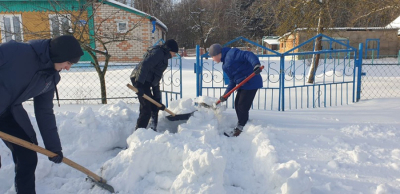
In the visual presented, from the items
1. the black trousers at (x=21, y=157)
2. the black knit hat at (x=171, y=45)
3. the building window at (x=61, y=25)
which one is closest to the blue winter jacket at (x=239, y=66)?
the black knit hat at (x=171, y=45)

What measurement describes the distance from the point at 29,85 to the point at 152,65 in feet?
5.59

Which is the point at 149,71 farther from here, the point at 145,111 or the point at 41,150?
the point at 41,150

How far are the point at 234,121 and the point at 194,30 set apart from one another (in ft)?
87.3

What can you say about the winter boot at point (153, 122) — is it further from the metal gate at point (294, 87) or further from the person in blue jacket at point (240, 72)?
the metal gate at point (294, 87)

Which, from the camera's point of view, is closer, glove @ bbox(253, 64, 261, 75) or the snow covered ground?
the snow covered ground

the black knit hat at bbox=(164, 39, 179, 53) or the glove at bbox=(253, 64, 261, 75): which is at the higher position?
the black knit hat at bbox=(164, 39, 179, 53)

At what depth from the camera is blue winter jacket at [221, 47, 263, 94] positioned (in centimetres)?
384

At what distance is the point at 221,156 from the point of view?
8.71ft

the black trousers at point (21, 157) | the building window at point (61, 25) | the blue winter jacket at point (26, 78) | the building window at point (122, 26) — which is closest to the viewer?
the blue winter jacket at point (26, 78)


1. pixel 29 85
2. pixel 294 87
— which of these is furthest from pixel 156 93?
pixel 294 87

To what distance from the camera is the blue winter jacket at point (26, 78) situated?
1.93m

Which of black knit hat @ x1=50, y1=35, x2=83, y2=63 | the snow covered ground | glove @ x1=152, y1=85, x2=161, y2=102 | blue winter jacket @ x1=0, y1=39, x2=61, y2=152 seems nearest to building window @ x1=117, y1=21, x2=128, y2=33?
the snow covered ground

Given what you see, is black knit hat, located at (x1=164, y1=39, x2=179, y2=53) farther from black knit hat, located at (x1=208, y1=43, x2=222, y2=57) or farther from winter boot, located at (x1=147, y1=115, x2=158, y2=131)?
winter boot, located at (x1=147, y1=115, x2=158, y2=131)

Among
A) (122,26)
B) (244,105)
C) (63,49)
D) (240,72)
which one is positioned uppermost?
(122,26)
